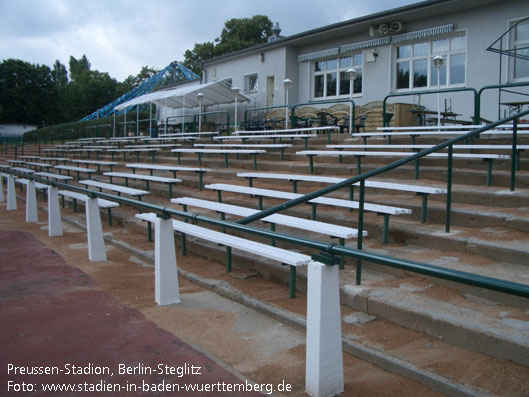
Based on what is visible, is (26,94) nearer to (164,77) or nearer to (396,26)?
(164,77)

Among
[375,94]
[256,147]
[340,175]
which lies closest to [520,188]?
[340,175]

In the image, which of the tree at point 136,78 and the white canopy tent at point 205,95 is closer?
the white canopy tent at point 205,95

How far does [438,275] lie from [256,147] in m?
10.3

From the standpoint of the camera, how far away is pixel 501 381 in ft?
9.70

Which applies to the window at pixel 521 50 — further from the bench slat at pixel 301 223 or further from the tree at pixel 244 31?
the tree at pixel 244 31

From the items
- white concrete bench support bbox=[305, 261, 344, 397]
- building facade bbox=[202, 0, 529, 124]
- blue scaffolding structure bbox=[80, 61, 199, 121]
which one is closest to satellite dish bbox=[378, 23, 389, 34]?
building facade bbox=[202, 0, 529, 124]

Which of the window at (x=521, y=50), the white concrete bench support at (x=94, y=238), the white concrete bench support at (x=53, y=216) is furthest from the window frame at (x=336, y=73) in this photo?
the white concrete bench support at (x=94, y=238)

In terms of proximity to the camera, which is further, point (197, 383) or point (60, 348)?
point (60, 348)

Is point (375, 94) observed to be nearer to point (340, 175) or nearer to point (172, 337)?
point (340, 175)

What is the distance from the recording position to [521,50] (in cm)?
1268

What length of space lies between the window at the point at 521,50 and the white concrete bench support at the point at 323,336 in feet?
39.7

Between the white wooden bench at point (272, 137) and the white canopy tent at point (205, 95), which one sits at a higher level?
the white canopy tent at point (205, 95)

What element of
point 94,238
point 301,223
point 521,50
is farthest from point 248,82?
point 301,223

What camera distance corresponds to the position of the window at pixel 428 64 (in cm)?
1425
